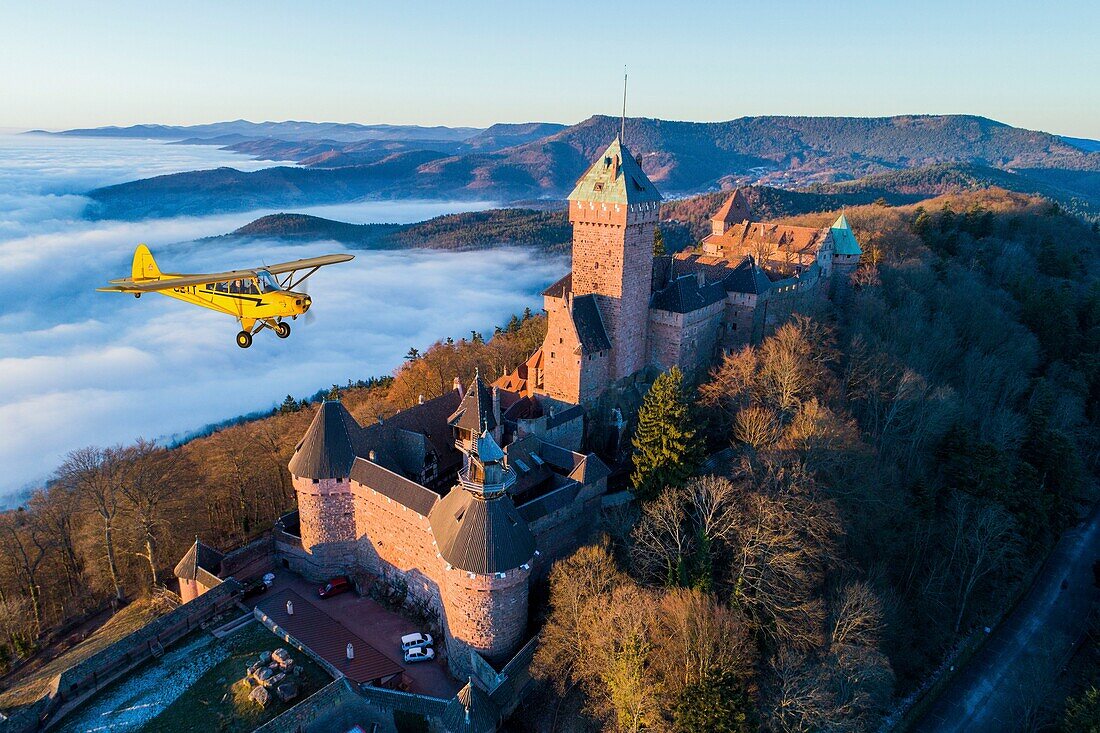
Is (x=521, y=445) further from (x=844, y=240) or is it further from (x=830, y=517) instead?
(x=844, y=240)

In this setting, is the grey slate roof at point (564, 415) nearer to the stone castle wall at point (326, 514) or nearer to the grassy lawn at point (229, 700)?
the stone castle wall at point (326, 514)

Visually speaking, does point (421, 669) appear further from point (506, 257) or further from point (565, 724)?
point (506, 257)

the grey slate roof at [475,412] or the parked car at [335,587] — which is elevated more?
the grey slate roof at [475,412]

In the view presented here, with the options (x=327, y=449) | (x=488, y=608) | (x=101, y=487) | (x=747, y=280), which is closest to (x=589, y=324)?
(x=747, y=280)

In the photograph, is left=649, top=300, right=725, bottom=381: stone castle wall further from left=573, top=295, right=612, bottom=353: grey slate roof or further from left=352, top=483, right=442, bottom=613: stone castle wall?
left=352, top=483, right=442, bottom=613: stone castle wall

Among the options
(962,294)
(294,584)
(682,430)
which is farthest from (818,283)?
(294,584)

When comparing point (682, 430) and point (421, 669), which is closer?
point (421, 669)

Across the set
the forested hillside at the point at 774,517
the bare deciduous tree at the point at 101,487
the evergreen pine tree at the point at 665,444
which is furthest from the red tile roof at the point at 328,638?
the evergreen pine tree at the point at 665,444
